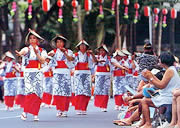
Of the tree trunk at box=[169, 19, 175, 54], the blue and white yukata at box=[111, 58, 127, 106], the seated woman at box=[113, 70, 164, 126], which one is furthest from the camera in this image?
the tree trunk at box=[169, 19, 175, 54]

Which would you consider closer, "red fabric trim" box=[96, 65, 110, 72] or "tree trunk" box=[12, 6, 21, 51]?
"red fabric trim" box=[96, 65, 110, 72]

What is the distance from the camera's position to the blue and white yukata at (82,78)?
63.6 ft

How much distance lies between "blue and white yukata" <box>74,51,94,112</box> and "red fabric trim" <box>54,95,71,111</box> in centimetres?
98

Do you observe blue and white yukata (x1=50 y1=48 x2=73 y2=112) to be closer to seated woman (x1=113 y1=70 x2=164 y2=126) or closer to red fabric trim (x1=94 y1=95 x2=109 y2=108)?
red fabric trim (x1=94 y1=95 x2=109 y2=108)

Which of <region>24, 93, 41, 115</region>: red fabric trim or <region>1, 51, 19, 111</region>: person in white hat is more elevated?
<region>1, 51, 19, 111</region>: person in white hat

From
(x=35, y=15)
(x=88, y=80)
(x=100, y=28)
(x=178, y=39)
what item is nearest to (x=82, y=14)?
(x=100, y=28)

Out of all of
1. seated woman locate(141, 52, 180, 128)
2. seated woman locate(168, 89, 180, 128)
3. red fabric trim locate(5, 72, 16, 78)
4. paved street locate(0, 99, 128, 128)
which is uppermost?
red fabric trim locate(5, 72, 16, 78)

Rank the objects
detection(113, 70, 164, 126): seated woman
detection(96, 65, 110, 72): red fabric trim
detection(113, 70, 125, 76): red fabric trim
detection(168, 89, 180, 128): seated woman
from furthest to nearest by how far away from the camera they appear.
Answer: detection(113, 70, 125, 76): red fabric trim < detection(96, 65, 110, 72): red fabric trim < detection(113, 70, 164, 126): seated woman < detection(168, 89, 180, 128): seated woman

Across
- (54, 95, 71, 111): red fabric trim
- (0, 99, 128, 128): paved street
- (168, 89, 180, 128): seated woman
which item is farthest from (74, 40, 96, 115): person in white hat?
(168, 89, 180, 128): seated woman

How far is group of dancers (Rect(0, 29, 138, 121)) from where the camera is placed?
16.6 m

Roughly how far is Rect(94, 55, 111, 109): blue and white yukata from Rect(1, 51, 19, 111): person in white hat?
3073mm

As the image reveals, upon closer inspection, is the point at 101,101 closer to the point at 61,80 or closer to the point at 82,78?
the point at 82,78

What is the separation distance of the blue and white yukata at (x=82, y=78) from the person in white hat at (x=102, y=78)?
1.45 meters

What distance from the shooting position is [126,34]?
4609 centimetres
